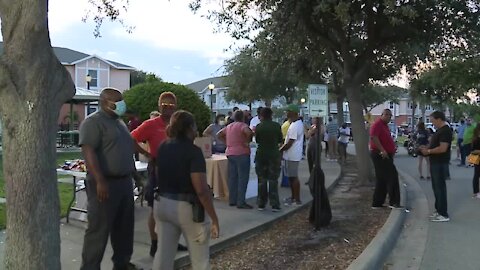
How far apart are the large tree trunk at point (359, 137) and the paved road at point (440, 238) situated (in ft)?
4.27

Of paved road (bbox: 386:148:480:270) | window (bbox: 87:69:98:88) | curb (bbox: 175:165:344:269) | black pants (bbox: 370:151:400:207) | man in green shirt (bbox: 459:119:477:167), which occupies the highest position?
window (bbox: 87:69:98:88)

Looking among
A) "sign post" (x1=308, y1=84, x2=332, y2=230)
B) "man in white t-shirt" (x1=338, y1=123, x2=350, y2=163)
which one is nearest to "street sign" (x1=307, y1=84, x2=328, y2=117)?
"sign post" (x1=308, y1=84, x2=332, y2=230)

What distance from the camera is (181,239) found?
6.70 m

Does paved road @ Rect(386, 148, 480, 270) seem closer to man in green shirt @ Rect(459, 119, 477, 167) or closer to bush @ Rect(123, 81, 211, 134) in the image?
bush @ Rect(123, 81, 211, 134)

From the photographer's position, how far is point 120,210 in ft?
16.6

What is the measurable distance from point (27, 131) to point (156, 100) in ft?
30.6

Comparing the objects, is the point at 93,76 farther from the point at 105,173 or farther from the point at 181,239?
the point at 105,173

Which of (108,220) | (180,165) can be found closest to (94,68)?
(108,220)

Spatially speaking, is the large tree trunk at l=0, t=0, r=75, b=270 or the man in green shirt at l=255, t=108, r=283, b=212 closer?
the large tree trunk at l=0, t=0, r=75, b=270

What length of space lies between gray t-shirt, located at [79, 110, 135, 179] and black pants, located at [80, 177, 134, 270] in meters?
0.12

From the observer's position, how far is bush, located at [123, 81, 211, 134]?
40.7 feet

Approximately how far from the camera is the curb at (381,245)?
6.04m

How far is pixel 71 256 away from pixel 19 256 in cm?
268

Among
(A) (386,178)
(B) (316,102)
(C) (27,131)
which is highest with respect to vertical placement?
(B) (316,102)
